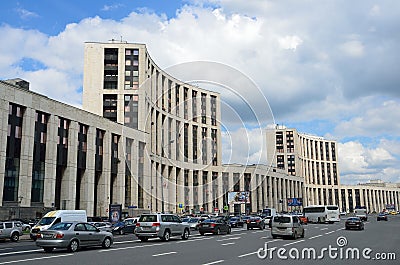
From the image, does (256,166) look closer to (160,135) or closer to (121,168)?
(160,135)

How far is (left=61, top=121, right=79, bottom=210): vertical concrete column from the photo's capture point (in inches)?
2192

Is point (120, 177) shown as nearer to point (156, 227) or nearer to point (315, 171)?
point (156, 227)

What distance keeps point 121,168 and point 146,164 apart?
24.5ft

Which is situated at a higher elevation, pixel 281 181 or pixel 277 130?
pixel 277 130

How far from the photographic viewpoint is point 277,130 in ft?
591

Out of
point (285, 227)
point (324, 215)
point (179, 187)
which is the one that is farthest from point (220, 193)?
point (285, 227)

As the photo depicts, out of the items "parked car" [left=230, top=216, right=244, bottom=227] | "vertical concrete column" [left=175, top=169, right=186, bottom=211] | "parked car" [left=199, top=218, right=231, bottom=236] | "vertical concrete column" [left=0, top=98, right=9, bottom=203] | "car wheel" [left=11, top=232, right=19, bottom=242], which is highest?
"vertical concrete column" [left=0, top=98, right=9, bottom=203]

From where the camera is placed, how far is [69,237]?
19.1m

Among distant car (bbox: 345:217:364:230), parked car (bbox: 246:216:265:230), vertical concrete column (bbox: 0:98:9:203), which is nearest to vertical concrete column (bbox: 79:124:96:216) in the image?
vertical concrete column (bbox: 0:98:9:203)

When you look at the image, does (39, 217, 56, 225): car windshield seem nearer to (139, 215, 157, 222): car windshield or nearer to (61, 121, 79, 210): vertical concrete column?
(139, 215, 157, 222): car windshield

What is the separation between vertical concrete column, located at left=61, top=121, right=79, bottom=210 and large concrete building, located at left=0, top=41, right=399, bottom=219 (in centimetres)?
13

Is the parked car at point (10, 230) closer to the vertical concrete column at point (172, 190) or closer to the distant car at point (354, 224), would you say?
the distant car at point (354, 224)

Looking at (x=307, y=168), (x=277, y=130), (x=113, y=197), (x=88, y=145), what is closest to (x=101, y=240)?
(x=88, y=145)

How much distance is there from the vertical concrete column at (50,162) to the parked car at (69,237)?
110 feet
